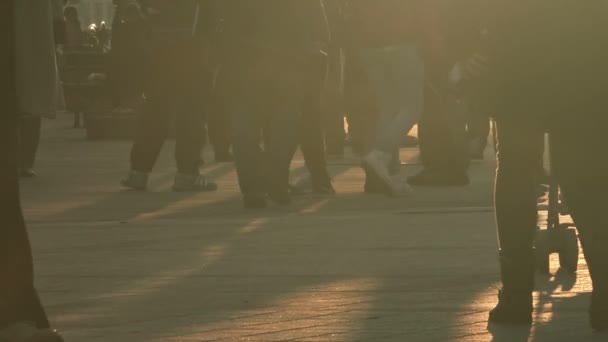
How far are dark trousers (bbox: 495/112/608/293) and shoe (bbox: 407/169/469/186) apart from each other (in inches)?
292

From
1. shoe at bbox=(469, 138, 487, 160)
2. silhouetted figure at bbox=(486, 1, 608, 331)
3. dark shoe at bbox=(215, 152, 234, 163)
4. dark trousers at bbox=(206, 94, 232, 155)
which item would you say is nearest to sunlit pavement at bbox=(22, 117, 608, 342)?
silhouetted figure at bbox=(486, 1, 608, 331)

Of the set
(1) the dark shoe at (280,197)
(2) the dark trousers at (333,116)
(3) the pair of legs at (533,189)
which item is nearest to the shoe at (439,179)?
(1) the dark shoe at (280,197)

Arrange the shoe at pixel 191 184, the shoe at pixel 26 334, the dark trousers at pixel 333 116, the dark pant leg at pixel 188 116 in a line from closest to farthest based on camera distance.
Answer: the shoe at pixel 26 334 → the dark pant leg at pixel 188 116 → the shoe at pixel 191 184 → the dark trousers at pixel 333 116

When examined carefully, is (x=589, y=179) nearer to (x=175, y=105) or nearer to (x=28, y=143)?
(x=175, y=105)

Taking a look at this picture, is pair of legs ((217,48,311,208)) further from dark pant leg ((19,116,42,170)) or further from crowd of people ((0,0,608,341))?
dark pant leg ((19,116,42,170))

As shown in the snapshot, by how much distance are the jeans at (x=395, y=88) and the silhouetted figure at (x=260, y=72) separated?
935 mm

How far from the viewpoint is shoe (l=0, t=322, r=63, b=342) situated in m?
5.83

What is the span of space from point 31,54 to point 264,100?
20.7 feet

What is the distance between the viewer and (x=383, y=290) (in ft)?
24.8

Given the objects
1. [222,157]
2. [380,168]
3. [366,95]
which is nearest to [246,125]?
[380,168]

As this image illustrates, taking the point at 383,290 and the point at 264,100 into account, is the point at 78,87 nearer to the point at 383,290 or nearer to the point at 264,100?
the point at 264,100

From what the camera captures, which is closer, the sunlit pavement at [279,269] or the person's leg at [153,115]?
the sunlit pavement at [279,269]

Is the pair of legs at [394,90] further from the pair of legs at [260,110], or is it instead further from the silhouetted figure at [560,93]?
the silhouetted figure at [560,93]

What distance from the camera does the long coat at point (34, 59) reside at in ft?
19.7
